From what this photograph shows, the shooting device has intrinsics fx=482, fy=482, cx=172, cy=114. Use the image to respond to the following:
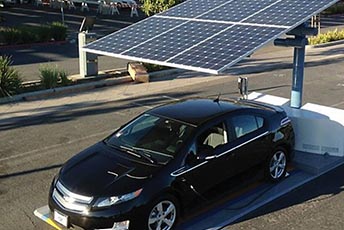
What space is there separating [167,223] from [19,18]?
1176 inches

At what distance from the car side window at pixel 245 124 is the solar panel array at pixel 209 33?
81 cm

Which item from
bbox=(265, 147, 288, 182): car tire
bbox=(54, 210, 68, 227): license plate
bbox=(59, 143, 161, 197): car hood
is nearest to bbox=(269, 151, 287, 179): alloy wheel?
bbox=(265, 147, 288, 182): car tire

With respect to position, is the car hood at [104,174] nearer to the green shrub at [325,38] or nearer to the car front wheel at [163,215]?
the car front wheel at [163,215]

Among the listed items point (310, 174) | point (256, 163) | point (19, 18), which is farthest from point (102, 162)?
point (19, 18)

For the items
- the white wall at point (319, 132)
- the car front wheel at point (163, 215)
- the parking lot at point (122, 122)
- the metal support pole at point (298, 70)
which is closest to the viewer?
the car front wheel at point (163, 215)

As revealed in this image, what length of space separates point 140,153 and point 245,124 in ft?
5.95

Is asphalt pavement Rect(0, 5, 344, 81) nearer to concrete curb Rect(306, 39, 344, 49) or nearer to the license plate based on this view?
concrete curb Rect(306, 39, 344, 49)

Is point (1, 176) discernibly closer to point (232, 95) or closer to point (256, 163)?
point (256, 163)

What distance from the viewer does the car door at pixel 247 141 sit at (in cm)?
716

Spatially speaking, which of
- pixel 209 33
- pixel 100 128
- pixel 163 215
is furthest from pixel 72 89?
pixel 163 215

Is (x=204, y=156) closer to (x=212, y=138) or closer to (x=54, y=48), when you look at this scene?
(x=212, y=138)

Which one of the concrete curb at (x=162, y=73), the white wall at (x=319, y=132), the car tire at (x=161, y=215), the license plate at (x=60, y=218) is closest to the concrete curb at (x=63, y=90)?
the concrete curb at (x=162, y=73)

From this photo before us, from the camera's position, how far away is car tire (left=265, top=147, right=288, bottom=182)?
783cm

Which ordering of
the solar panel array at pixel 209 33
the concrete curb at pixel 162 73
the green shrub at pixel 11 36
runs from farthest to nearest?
the green shrub at pixel 11 36 < the concrete curb at pixel 162 73 < the solar panel array at pixel 209 33
